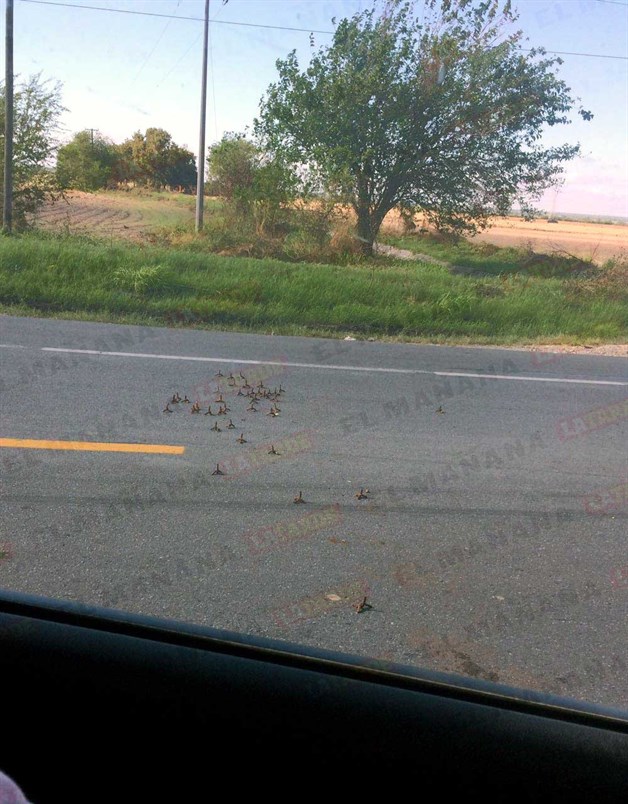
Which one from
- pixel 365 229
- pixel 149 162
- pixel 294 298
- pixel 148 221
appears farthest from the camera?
pixel 149 162

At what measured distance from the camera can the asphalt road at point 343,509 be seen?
11.8ft

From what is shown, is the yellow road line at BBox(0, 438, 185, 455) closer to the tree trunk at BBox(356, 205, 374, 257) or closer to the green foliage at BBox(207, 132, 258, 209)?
the tree trunk at BBox(356, 205, 374, 257)

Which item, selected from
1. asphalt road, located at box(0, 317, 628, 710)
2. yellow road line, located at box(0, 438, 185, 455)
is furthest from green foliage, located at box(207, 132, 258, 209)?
yellow road line, located at box(0, 438, 185, 455)

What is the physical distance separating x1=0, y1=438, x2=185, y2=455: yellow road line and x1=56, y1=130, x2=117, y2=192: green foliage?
18.4m

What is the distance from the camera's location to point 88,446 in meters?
5.88

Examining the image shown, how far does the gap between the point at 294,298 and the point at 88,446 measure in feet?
26.3

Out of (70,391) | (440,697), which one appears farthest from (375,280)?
(440,697)

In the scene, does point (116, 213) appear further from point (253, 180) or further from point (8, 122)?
point (8, 122)

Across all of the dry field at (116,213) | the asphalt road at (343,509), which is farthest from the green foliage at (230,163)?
the asphalt road at (343,509)

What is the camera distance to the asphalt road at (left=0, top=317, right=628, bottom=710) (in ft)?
11.8

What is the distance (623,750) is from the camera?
5.35ft

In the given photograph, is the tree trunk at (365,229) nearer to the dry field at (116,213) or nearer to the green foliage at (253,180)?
the green foliage at (253,180)

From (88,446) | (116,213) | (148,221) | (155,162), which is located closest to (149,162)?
(155,162)

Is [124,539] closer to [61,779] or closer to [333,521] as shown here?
[333,521]
